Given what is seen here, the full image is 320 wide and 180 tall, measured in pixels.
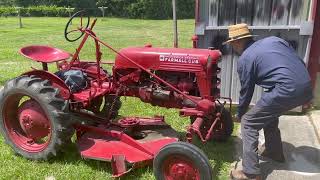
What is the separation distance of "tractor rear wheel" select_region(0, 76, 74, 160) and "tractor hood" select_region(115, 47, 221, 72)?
91 cm

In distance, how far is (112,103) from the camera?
543 centimetres

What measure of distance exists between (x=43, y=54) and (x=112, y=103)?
Result: 1.18 metres

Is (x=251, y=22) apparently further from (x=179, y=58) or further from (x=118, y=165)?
(x=118, y=165)

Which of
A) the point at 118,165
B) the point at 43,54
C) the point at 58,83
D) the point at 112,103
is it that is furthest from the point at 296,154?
the point at 43,54

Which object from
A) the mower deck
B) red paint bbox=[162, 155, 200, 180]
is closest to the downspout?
the mower deck

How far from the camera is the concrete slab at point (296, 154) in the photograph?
15.8 feet

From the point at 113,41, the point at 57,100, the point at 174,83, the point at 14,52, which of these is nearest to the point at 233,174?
the point at 174,83

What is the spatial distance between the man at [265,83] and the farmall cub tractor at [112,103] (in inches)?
16.4

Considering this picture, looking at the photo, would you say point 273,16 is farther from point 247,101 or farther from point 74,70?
point 74,70

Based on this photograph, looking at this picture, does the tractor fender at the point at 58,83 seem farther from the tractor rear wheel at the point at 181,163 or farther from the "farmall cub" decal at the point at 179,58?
the tractor rear wheel at the point at 181,163

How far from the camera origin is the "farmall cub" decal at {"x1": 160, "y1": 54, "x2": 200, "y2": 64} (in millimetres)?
4742

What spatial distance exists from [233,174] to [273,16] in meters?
3.08

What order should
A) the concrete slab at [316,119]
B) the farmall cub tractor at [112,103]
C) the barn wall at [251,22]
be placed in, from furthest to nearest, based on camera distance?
the barn wall at [251,22] < the concrete slab at [316,119] < the farmall cub tractor at [112,103]

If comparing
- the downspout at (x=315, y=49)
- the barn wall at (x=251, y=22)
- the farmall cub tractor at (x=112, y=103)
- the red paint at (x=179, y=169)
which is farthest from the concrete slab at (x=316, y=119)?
the red paint at (x=179, y=169)
